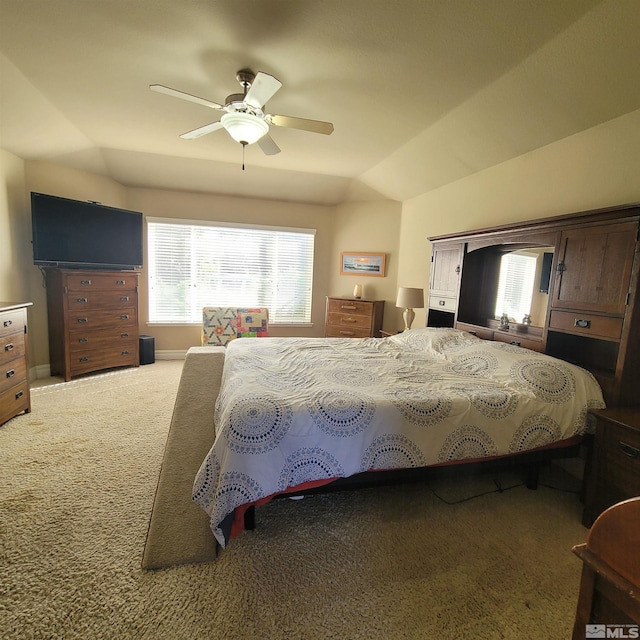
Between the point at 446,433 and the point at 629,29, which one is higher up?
the point at 629,29

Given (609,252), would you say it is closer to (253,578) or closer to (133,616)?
(253,578)

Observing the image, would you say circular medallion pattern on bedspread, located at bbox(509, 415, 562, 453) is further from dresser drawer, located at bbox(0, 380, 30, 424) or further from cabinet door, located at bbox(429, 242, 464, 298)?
dresser drawer, located at bbox(0, 380, 30, 424)

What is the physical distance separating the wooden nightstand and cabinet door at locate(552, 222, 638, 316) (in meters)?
0.60

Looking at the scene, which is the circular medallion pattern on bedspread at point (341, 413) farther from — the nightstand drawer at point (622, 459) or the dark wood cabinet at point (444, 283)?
the dark wood cabinet at point (444, 283)

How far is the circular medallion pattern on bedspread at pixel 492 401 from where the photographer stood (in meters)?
1.82

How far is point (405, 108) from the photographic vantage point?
269cm

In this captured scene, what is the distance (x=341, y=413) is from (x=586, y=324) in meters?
1.71

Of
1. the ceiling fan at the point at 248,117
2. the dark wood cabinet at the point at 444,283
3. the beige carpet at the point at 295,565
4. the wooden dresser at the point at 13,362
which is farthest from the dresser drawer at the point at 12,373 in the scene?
the dark wood cabinet at the point at 444,283

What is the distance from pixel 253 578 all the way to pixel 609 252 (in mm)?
2614

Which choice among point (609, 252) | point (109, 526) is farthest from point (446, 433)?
point (109, 526)

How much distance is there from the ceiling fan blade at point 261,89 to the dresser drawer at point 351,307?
2.97m

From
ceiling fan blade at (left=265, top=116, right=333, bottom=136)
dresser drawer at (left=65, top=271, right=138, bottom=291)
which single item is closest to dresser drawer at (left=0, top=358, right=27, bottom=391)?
dresser drawer at (left=65, top=271, right=138, bottom=291)

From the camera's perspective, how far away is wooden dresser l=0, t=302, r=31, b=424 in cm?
Answer: 261

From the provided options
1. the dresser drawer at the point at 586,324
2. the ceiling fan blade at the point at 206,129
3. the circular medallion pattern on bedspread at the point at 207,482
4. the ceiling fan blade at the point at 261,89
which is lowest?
the circular medallion pattern on bedspread at the point at 207,482
